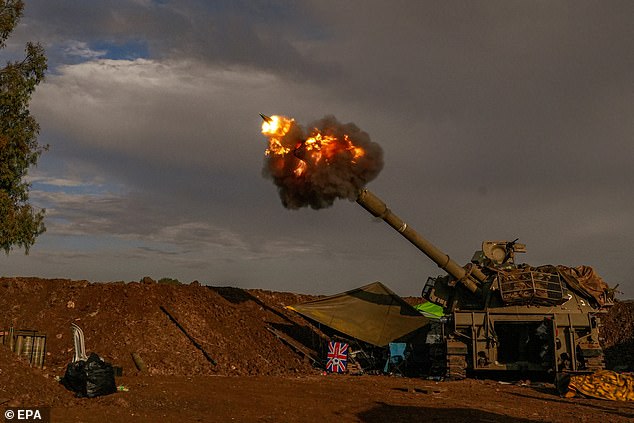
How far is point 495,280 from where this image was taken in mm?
20844

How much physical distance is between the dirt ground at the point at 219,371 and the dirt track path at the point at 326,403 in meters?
0.03

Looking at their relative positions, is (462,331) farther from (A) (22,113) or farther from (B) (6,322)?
(A) (22,113)

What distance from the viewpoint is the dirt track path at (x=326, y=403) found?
12.1 m

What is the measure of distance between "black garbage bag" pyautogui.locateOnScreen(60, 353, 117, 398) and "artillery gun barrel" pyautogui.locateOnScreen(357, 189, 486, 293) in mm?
8669

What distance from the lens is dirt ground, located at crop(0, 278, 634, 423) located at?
1259 centimetres

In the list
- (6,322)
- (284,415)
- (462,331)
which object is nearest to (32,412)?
(284,415)

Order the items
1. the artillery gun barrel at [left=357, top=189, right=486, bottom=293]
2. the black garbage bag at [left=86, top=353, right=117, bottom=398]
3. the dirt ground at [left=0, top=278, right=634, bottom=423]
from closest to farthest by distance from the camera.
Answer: the dirt ground at [left=0, top=278, right=634, bottom=423]
the black garbage bag at [left=86, top=353, right=117, bottom=398]
the artillery gun barrel at [left=357, top=189, right=486, bottom=293]

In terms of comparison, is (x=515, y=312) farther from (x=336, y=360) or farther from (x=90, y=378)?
(x=90, y=378)

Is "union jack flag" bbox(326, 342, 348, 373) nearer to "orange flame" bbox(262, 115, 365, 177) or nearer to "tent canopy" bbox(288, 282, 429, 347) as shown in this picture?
"tent canopy" bbox(288, 282, 429, 347)

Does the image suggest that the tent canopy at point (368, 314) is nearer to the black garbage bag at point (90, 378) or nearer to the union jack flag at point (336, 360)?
the union jack flag at point (336, 360)

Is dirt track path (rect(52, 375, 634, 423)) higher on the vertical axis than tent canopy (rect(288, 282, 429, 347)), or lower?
lower

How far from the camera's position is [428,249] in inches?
812

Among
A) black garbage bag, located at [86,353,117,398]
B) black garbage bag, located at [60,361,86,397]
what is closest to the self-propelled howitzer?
black garbage bag, located at [86,353,117,398]

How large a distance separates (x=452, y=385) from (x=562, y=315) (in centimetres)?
483
